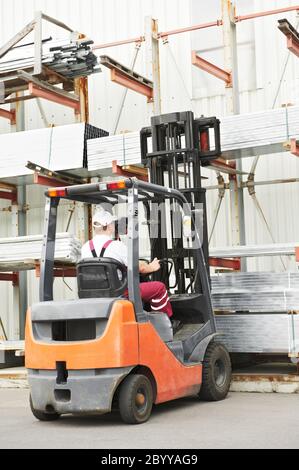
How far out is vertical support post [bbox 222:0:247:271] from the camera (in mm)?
10789

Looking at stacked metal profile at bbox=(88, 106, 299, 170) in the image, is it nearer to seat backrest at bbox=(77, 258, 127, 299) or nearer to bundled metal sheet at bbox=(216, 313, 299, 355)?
bundled metal sheet at bbox=(216, 313, 299, 355)

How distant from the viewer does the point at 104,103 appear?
12.8 m

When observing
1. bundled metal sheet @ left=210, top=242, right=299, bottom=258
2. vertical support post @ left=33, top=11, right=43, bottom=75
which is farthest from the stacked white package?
vertical support post @ left=33, top=11, right=43, bottom=75

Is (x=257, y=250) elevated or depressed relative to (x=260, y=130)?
depressed

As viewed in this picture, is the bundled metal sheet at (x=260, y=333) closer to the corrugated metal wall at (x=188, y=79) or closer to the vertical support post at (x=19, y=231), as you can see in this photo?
the corrugated metal wall at (x=188, y=79)

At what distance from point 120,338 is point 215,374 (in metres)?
1.59

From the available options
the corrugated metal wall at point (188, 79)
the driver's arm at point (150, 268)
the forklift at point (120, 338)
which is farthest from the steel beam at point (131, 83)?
the driver's arm at point (150, 268)

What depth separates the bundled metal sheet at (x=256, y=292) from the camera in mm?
7836

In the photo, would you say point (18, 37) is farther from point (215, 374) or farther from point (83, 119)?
point (215, 374)

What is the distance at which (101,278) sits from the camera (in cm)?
611

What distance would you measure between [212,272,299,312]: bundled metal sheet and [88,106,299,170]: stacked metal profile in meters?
1.98

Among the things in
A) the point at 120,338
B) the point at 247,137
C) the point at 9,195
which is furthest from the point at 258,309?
the point at 9,195
